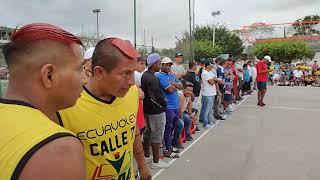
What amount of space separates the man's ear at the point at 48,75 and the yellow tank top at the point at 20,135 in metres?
0.08

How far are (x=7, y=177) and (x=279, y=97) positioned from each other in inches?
591

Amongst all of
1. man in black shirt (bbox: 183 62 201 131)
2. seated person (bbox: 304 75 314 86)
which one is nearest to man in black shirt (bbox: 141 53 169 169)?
man in black shirt (bbox: 183 62 201 131)

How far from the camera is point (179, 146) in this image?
22.0 ft

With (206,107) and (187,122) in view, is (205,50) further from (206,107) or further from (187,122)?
(187,122)

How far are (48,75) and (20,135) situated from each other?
205 mm

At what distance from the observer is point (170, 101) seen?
19.8ft

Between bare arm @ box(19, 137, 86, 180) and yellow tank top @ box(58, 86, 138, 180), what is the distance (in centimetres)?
82

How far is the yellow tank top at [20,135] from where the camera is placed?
2.84ft

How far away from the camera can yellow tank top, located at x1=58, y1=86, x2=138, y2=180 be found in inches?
69.6

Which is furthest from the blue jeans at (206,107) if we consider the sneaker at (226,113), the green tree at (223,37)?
the green tree at (223,37)

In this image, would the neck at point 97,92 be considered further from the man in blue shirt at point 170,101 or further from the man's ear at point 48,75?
the man in blue shirt at point 170,101

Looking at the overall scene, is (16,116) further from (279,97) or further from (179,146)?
(279,97)

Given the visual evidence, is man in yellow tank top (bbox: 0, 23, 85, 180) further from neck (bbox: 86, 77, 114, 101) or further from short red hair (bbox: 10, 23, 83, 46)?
neck (bbox: 86, 77, 114, 101)

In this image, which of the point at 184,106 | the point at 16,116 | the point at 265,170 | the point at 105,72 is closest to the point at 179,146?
the point at 184,106
